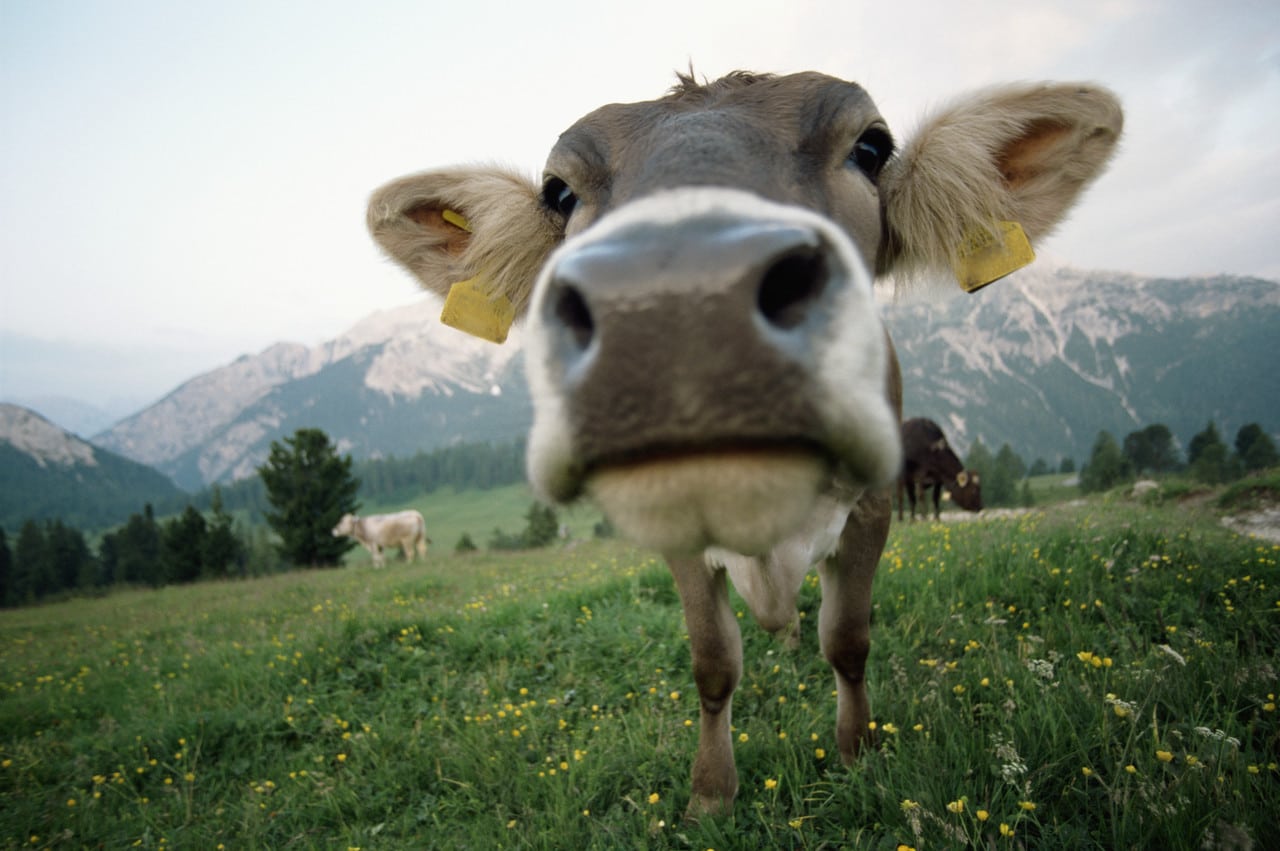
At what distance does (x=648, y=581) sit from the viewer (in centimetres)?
624

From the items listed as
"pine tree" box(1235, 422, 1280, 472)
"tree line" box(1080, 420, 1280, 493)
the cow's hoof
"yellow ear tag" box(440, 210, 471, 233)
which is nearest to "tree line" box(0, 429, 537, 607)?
"yellow ear tag" box(440, 210, 471, 233)

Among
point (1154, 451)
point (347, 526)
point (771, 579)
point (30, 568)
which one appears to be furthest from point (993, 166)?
point (1154, 451)

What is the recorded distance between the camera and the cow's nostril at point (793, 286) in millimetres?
1193

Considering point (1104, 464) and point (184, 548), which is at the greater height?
point (1104, 464)

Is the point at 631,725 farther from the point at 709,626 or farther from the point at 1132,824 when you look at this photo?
the point at 1132,824

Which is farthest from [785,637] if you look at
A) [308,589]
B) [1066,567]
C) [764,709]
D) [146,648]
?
[308,589]

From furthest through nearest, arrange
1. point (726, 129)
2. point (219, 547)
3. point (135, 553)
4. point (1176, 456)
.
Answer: point (1176, 456) < point (135, 553) < point (219, 547) < point (726, 129)

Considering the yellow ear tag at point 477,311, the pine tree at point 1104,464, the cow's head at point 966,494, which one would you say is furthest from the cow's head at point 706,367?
the pine tree at point 1104,464

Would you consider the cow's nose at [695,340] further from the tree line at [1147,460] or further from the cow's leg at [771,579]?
the tree line at [1147,460]

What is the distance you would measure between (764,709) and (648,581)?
261cm

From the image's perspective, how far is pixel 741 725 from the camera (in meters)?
3.60

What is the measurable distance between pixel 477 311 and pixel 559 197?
2.94 feet

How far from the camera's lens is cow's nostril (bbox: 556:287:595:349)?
4.07ft

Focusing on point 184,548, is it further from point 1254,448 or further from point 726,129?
point 1254,448
